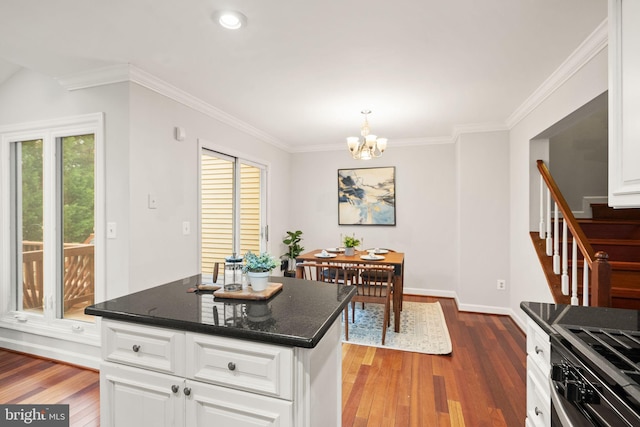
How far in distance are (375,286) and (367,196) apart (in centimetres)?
218

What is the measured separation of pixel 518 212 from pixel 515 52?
2047mm

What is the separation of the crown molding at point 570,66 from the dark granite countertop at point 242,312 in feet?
7.29

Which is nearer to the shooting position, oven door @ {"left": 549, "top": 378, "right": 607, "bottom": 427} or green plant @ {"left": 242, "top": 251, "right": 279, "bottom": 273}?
oven door @ {"left": 549, "top": 378, "right": 607, "bottom": 427}

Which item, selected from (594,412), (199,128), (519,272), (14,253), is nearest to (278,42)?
(199,128)

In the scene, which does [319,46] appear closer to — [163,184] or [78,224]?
[163,184]

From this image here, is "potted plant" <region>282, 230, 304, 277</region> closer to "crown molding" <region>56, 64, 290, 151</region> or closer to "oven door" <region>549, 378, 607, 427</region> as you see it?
"crown molding" <region>56, 64, 290, 151</region>

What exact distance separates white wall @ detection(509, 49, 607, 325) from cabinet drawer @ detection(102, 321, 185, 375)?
9.32ft

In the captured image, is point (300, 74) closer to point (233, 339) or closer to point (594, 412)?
point (233, 339)

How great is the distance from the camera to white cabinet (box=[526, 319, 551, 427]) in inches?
50.1

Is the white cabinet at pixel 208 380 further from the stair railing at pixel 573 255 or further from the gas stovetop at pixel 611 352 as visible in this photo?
the stair railing at pixel 573 255

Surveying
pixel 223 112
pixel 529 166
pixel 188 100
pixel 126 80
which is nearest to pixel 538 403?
pixel 529 166

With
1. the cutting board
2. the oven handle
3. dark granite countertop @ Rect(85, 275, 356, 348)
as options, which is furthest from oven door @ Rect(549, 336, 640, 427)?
the cutting board

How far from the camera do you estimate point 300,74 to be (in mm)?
2615

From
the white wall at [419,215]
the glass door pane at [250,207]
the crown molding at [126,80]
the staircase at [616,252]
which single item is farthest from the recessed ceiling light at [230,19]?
the white wall at [419,215]
